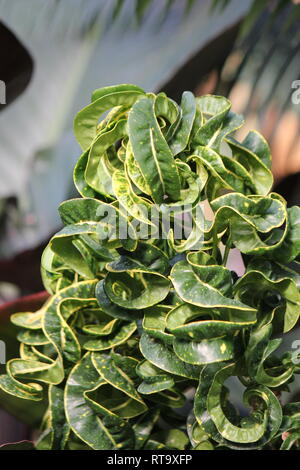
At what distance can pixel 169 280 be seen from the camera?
49 cm

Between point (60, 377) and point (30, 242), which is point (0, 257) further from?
point (60, 377)

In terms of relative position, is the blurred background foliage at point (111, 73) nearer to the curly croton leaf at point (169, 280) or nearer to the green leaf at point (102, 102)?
the curly croton leaf at point (169, 280)

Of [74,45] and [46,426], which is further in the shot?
[74,45]

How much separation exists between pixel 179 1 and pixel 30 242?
49cm

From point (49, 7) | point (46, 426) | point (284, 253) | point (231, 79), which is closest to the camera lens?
point (284, 253)

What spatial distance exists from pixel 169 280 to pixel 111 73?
1.91 feet

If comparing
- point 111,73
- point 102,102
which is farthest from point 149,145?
point 111,73

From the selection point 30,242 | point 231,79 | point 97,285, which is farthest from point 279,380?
point 30,242

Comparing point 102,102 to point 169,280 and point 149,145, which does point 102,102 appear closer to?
point 149,145

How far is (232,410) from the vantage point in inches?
20.7

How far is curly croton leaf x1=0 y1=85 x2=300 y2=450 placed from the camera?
1.52ft

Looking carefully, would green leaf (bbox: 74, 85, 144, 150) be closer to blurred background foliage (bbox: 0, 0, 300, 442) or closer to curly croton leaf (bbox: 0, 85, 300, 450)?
curly croton leaf (bbox: 0, 85, 300, 450)

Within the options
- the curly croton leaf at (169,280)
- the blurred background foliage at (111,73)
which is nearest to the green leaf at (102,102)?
the curly croton leaf at (169,280)

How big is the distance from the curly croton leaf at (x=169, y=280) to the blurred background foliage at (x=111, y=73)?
0.29 m
